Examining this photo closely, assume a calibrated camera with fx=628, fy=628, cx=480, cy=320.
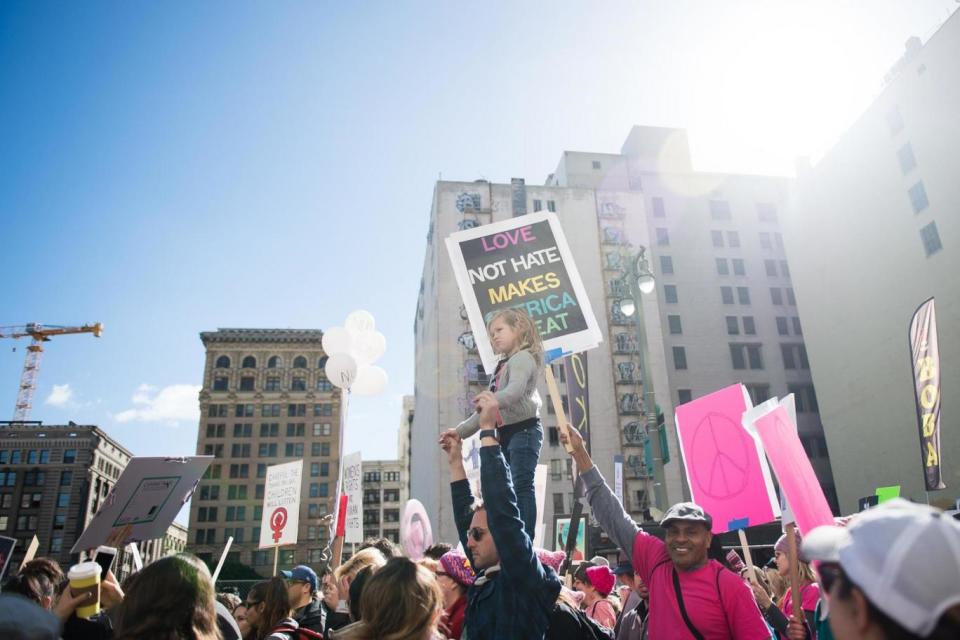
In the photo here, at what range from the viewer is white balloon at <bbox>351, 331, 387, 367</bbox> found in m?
10.0

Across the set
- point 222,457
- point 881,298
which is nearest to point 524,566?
point 881,298

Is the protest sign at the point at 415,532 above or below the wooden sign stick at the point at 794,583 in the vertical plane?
above

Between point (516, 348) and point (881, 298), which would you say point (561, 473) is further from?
point (516, 348)

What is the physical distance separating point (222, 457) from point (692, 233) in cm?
7886

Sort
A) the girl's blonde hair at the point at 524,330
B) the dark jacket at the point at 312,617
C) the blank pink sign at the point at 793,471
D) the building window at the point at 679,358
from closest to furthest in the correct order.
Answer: the blank pink sign at the point at 793,471
the girl's blonde hair at the point at 524,330
the dark jacket at the point at 312,617
the building window at the point at 679,358

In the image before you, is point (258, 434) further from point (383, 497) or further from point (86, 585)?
point (86, 585)

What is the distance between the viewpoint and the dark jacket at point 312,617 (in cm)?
522

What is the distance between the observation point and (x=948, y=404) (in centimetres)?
3192

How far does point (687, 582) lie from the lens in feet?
12.2

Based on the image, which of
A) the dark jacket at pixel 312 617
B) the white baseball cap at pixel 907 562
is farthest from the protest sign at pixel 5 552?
the white baseball cap at pixel 907 562

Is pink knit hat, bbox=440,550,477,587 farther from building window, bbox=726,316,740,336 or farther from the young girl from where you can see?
building window, bbox=726,316,740,336

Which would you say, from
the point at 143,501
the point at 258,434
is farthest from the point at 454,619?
the point at 258,434

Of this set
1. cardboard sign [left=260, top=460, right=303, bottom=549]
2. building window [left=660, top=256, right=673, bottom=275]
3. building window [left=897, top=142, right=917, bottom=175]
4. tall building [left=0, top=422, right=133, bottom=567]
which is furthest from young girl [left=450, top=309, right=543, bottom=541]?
tall building [left=0, top=422, right=133, bottom=567]

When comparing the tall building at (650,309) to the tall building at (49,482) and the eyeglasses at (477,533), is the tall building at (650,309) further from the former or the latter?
the tall building at (49,482)
